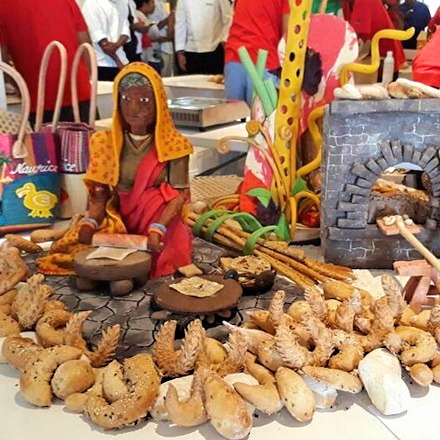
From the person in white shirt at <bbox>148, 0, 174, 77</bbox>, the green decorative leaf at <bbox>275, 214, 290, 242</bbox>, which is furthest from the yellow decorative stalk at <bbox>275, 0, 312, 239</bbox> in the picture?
the person in white shirt at <bbox>148, 0, 174, 77</bbox>

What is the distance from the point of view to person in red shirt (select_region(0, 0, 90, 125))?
1.94 meters

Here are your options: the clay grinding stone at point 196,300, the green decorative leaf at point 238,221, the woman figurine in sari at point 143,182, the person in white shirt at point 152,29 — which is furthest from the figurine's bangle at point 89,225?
the person in white shirt at point 152,29

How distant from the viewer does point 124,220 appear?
1.15 meters

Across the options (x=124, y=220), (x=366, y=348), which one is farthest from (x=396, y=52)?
(x=366, y=348)

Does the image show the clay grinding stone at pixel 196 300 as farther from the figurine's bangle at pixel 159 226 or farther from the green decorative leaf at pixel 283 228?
the green decorative leaf at pixel 283 228

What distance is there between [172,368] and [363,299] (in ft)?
1.06

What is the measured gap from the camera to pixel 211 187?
5.80ft

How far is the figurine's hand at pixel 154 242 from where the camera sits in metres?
1.05

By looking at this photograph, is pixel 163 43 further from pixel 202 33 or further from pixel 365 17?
pixel 365 17

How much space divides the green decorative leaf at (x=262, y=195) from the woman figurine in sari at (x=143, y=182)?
0.30 meters

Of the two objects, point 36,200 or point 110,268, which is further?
point 36,200

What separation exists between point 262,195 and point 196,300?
523 mm

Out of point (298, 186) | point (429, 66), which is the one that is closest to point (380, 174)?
point (298, 186)

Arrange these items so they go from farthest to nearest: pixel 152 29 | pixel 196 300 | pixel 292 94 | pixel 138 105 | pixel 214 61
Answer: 1. pixel 152 29
2. pixel 214 61
3. pixel 292 94
4. pixel 138 105
5. pixel 196 300
